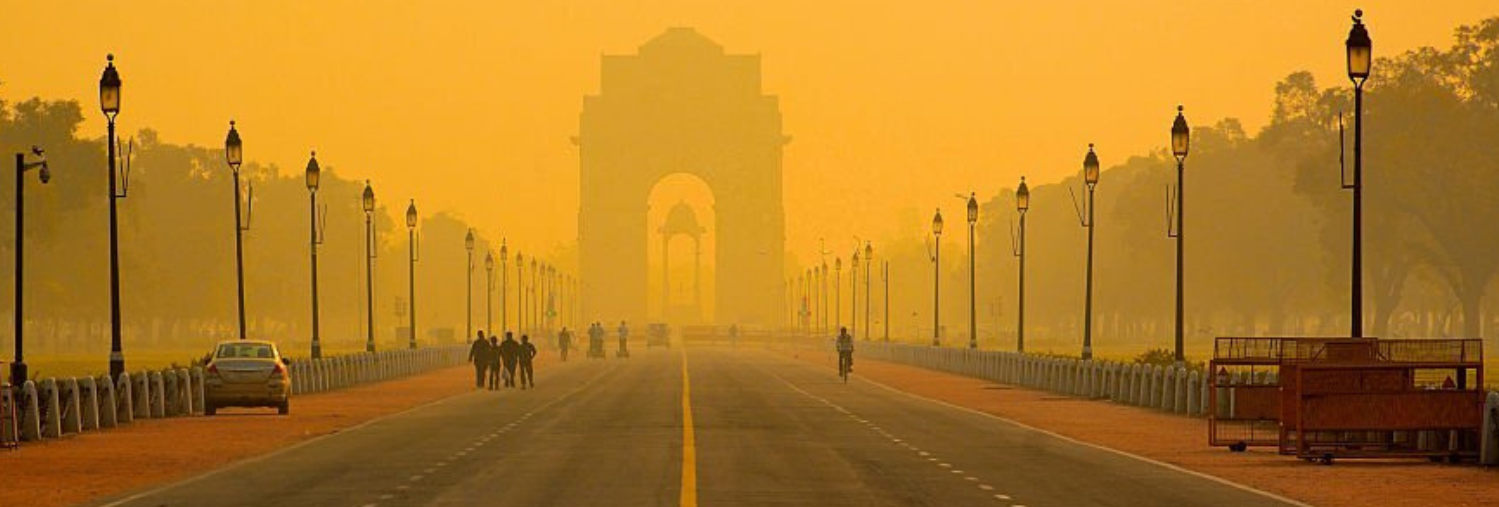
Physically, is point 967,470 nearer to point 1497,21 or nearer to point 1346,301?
point 1497,21

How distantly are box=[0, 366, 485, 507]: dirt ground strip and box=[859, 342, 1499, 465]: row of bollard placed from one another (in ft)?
44.2

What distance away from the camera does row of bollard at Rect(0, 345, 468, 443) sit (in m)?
36.5

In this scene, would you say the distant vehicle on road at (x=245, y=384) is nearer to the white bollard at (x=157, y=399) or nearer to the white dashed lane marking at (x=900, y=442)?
the white bollard at (x=157, y=399)

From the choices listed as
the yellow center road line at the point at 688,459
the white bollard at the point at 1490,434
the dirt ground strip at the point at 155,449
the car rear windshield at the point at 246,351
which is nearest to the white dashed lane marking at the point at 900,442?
the yellow center road line at the point at 688,459

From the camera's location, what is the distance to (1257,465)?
99.6ft

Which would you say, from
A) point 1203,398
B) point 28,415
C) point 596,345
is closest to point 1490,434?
point 1203,398

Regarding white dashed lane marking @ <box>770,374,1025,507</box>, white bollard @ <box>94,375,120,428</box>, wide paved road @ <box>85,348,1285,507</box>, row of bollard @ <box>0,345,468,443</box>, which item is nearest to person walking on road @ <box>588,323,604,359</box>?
row of bollard @ <box>0,345,468,443</box>

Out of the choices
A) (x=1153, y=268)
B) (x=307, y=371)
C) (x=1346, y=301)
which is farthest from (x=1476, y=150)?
(x=307, y=371)

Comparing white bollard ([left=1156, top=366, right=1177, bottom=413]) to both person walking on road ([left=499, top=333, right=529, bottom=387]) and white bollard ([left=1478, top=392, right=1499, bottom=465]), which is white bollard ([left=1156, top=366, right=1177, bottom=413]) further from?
person walking on road ([left=499, top=333, right=529, bottom=387])

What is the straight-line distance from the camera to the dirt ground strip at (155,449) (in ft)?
89.4

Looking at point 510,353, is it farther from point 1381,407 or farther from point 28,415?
point 1381,407

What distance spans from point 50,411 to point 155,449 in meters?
3.69

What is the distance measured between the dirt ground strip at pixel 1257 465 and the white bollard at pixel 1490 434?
0.67ft

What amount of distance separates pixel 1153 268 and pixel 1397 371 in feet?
380
